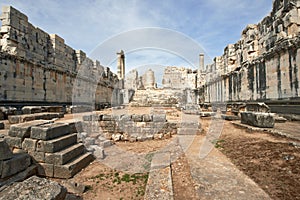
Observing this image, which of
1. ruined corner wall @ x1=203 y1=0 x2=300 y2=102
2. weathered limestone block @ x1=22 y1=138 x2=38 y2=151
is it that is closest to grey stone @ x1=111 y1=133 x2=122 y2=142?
weathered limestone block @ x1=22 y1=138 x2=38 y2=151

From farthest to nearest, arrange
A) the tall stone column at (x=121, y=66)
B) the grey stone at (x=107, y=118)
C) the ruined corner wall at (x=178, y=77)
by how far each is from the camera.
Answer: the ruined corner wall at (x=178, y=77)
the tall stone column at (x=121, y=66)
the grey stone at (x=107, y=118)

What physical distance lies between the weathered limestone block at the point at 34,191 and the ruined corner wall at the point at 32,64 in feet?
23.0

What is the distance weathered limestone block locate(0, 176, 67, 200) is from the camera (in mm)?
1941

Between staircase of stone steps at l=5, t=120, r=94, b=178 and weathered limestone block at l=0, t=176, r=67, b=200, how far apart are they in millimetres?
1454

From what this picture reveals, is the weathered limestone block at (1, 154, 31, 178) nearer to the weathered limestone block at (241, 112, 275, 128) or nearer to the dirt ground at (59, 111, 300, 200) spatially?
the dirt ground at (59, 111, 300, 200)

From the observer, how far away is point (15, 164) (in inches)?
123

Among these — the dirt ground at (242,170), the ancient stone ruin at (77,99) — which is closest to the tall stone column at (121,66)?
the ancient stone ruin at (77,99)

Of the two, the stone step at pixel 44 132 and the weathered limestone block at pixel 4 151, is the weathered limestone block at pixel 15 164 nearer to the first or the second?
the weathered limestone block at pixel 4 151

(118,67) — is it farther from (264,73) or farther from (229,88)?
(264,73)

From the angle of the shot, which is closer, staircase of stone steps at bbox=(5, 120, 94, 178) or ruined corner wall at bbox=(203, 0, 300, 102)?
staircase of stone steps at bbox=(5, 120, 94, 178)

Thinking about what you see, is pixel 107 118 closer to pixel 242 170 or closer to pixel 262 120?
pixel 242 170

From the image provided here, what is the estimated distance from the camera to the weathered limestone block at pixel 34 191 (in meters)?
1.94

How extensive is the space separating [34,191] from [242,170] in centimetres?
340

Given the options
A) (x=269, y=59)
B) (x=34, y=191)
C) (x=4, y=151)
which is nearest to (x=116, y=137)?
(x=4, y=151)
